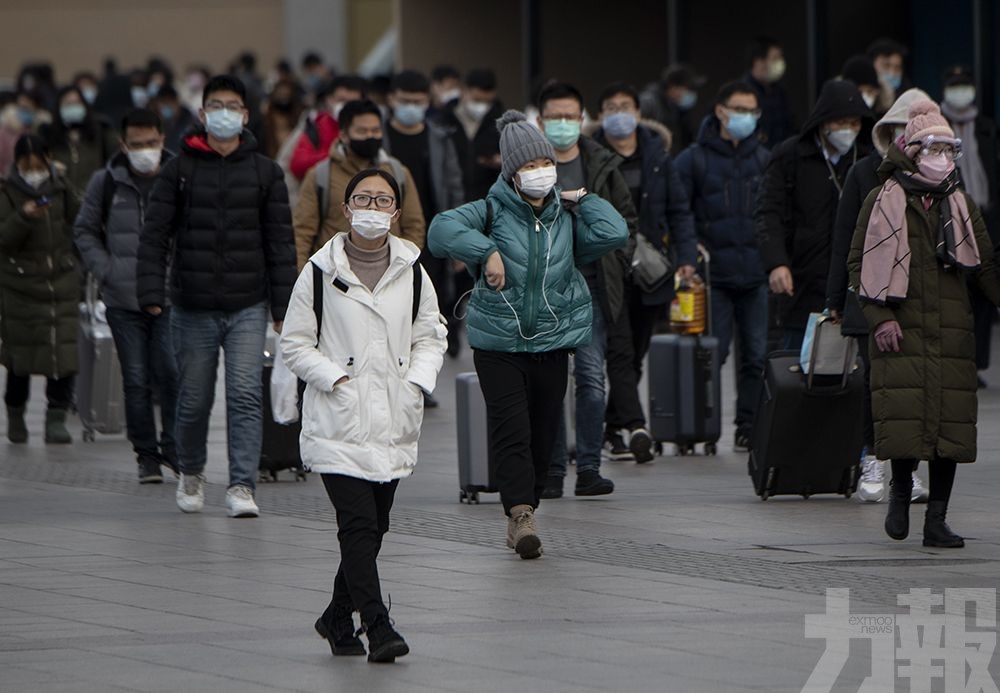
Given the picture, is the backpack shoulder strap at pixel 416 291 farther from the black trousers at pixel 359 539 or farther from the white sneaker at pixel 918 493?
the white sneaker at pixel 918 493

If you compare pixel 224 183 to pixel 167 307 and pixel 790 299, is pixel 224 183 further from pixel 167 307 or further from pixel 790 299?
pixel 790 299

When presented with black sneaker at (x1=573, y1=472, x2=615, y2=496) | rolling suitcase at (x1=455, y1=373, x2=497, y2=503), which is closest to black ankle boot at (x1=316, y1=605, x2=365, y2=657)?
rolling suitcase at (x1=455, y1=373, x2=497, y2=503)

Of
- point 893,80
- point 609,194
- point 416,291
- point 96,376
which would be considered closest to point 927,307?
point 609,194

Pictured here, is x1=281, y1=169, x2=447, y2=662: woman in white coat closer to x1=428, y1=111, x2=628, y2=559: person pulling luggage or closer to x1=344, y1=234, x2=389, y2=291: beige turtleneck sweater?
x1=344, y1=234, x2=389, y2=291: beige turtleneck sweater

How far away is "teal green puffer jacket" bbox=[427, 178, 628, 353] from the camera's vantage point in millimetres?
9391

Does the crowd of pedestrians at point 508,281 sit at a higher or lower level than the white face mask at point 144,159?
lower

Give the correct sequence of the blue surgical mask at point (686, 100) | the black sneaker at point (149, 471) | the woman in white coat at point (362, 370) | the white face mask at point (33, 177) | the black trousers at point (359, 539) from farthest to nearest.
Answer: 1. the blue surgical mask at point (686, 100)
2. the white face mask at point (33, 177)
3. the black sneaker at point (149, 471)
4. the woman in white coat at point (362, 370)
5. the black trousers at point (359, 539)

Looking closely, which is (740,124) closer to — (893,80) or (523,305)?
(523,305)

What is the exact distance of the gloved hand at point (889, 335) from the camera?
9320mm

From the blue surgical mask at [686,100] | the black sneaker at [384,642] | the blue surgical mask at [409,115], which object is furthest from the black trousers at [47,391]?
the blue surgical mask at [686,100]

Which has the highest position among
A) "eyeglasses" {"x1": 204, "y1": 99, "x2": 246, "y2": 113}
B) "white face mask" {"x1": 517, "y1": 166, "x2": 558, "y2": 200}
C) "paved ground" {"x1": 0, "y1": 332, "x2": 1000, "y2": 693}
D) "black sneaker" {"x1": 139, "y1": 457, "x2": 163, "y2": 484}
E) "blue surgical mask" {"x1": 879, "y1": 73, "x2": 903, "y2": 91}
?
Result: "blue surgical mask" {"x1": 879, "y1": 73, "x2": 903, "y2": 91}

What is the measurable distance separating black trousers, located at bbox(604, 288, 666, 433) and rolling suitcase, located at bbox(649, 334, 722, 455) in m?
0.11

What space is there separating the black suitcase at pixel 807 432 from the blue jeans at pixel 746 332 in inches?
84.7

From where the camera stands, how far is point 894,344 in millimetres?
9328
